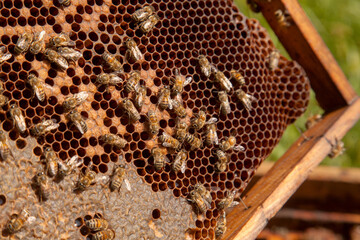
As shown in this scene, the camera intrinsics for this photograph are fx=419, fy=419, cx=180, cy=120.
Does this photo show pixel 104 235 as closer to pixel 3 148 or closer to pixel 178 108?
pixel 3 148

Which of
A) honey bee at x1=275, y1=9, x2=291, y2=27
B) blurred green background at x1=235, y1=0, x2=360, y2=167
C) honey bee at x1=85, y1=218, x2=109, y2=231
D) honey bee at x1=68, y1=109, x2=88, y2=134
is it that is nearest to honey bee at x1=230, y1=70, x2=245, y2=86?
honey bee at x1=275, y1=9, x2=291, y2=27

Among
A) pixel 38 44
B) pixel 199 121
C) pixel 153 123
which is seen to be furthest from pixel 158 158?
pixel 38 44

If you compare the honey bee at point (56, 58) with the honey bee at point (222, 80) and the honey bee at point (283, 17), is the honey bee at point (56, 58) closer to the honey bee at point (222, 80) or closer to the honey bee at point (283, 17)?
the honey bee at point (222, 80)

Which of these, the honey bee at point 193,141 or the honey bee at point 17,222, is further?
the honey bee at point 193,141

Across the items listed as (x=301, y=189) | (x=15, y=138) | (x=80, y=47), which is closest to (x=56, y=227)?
(x=15, y=138)

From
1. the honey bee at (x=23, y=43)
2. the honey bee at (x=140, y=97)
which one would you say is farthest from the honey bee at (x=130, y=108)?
the honey bee at (x=23, y=43)

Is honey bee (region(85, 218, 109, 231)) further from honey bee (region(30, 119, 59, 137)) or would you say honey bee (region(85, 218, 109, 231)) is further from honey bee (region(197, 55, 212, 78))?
honey bee (region(197, 55, 212, 78))
